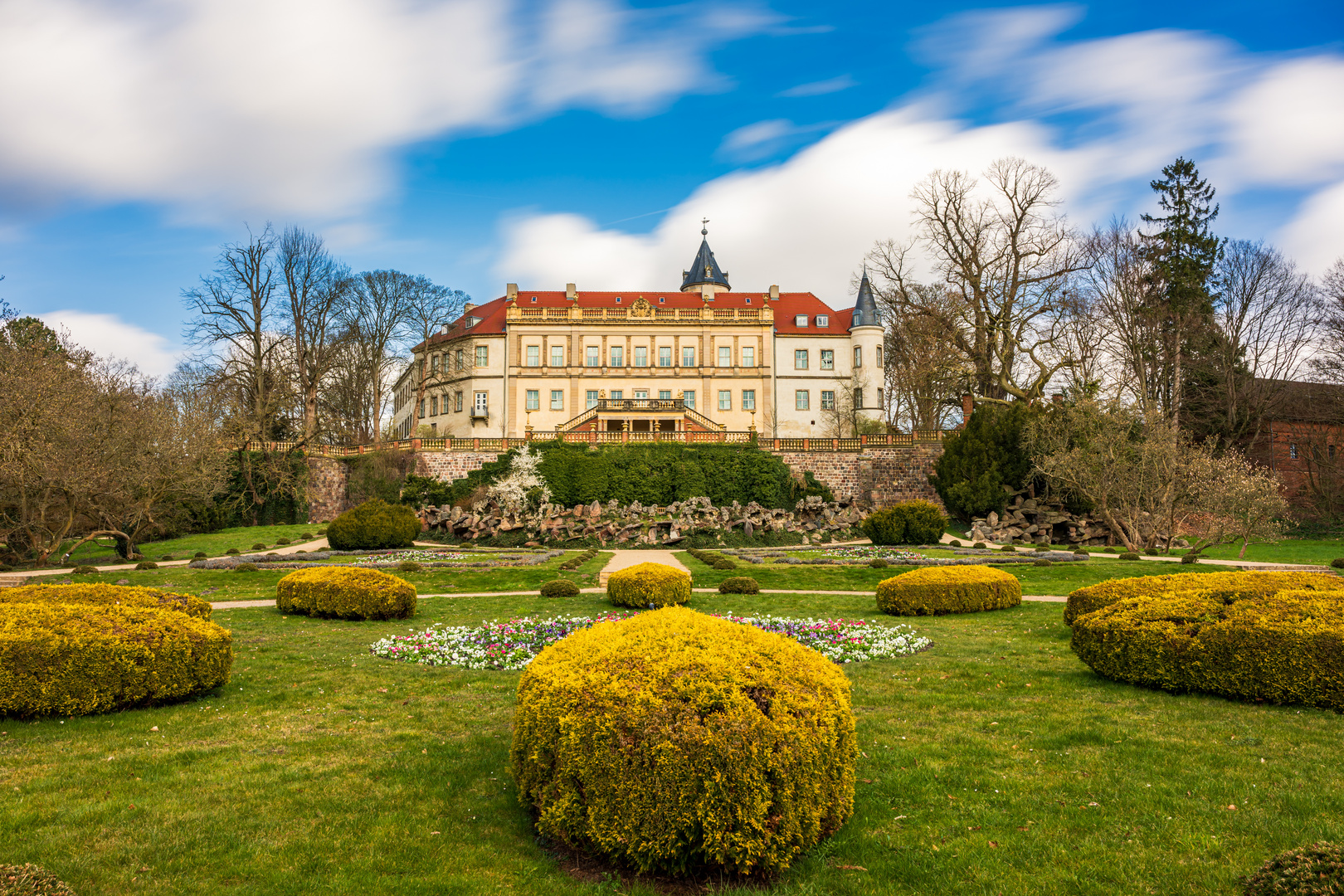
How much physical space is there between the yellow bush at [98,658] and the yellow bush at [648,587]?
24.5 feet

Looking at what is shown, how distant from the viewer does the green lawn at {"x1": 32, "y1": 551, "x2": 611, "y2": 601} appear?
55.5ft

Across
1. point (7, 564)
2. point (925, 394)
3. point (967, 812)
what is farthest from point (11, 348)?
point (925, 394)

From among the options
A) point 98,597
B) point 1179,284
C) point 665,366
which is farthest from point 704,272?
point 98,597

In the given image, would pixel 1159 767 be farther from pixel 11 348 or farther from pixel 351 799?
pixel 11 348

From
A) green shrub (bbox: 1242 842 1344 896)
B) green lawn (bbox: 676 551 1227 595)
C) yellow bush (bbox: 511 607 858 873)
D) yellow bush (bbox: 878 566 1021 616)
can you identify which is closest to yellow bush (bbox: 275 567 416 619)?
green lawn (bbox: 676 551 1227 595)

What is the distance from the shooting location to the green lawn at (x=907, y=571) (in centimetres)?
1825

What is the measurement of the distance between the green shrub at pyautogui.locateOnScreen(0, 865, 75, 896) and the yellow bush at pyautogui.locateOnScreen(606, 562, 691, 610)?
35.3ft

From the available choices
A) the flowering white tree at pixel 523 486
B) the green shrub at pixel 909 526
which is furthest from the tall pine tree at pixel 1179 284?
the flowering white tree at pixel 523 486

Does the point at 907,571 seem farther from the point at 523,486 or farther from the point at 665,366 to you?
the point at 665,366

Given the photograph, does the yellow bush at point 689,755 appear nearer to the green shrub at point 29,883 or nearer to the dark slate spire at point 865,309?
the green shrub at point 29,883

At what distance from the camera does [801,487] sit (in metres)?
43.5

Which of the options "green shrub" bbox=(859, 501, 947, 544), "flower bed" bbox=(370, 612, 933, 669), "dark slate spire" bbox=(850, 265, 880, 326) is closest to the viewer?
"flower bed" bbox=(370, 612, 933, 669)

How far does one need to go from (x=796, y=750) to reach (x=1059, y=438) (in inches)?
1212

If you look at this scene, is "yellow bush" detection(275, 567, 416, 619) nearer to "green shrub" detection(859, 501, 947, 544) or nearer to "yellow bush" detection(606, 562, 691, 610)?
"yellow bush" detection(606, 562, 691, 610)
